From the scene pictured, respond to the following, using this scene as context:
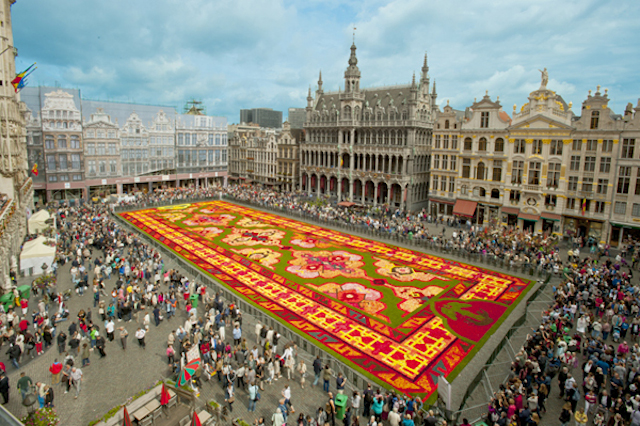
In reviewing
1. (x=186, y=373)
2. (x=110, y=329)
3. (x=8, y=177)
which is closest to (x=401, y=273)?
(x=186, y=373)

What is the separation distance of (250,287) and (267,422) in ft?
45.8

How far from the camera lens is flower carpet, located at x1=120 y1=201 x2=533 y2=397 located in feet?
65.6

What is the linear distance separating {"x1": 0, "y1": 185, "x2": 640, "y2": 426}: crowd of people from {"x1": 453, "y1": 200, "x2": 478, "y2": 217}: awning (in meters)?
Answer: 15.1

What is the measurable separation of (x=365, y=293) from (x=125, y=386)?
1608 cm

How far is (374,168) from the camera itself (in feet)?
202

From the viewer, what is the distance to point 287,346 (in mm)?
18391

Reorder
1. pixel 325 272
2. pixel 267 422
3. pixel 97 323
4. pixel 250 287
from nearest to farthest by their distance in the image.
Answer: pixel 267 422
pixel 97 323
pixel 250 287
pixel 325 272

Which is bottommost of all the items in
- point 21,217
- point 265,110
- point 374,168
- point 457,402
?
point 457,402

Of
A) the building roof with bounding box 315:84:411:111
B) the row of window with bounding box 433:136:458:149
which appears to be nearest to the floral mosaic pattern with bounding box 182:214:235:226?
the building roof with bounding box 315:84:411:111

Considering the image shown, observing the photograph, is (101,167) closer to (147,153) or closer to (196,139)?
(147,153)

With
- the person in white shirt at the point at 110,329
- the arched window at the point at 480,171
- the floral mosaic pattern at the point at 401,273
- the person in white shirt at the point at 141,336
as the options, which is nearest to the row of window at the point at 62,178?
the person in white shirt at the point at 110,329

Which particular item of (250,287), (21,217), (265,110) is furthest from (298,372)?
(265,110)

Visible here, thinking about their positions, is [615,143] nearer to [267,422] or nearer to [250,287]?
[250,287]

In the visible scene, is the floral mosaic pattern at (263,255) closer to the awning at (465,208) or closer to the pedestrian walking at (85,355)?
the pedestrian walking at (85,355)
